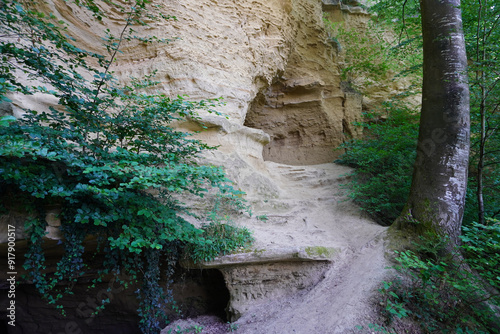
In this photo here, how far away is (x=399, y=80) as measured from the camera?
10398 millimetres

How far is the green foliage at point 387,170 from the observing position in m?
4.62

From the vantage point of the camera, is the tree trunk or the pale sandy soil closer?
the pale sandy soil

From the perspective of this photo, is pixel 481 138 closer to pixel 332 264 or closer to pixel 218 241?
pixel 332 264

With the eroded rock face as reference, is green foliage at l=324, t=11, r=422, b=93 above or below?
above

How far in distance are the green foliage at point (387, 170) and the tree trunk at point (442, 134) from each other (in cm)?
100

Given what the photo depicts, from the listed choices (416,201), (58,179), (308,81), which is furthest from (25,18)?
(308,81)

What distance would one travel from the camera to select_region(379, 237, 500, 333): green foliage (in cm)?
245

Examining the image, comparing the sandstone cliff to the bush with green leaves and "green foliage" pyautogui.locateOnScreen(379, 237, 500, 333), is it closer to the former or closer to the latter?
"green foliage" pyautogui.locateOnScreen(379, 237, 500, 333)

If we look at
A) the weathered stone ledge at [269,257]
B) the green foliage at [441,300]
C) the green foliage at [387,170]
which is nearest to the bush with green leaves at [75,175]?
the weathered stone ledge at [269,257]

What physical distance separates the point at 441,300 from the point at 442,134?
6.66ft

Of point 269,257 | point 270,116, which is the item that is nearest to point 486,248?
point 269,257

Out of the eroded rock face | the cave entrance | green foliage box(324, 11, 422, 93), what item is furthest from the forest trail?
green foliage box(324, 11, 422, 93)

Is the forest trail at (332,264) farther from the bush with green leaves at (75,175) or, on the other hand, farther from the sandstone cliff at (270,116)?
the bush with green leaves at (75,175)

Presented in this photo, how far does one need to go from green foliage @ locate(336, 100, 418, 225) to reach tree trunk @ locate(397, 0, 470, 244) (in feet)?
3.28
